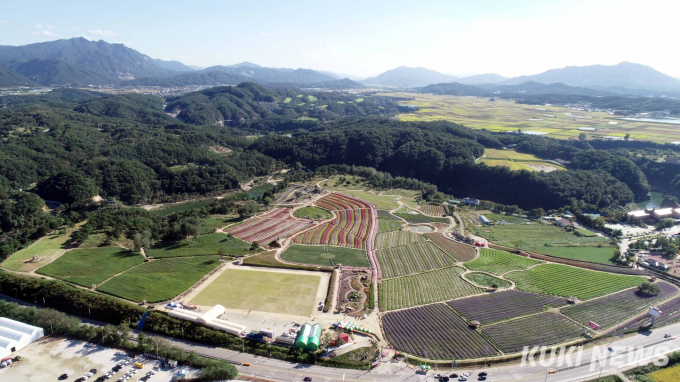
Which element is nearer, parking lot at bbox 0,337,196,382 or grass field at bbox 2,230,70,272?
parking lot at bbox 0,337,196,382

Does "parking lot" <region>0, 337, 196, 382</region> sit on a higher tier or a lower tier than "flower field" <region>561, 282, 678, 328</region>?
lower

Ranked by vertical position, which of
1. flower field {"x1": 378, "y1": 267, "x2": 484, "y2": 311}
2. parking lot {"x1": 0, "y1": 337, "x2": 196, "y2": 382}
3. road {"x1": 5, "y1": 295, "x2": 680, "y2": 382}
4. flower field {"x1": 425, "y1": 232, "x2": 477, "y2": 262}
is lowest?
parking lot {"x1": 0, "y1": 337, "x2": 196, "y2": 382}

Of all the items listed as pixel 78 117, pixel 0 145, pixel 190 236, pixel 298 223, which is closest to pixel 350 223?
pixel 298 223

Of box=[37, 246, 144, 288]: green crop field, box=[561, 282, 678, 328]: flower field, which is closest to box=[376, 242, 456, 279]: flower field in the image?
box=[561, 282, 678, 328]: flower field

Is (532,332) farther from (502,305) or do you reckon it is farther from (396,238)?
(396,238)

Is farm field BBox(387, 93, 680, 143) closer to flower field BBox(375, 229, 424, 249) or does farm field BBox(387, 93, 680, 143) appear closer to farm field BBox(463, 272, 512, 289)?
flower field BBox(375, 229, 424, 249)

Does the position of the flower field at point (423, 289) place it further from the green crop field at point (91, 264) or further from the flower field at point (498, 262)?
the green crop field at point (91, 264)
